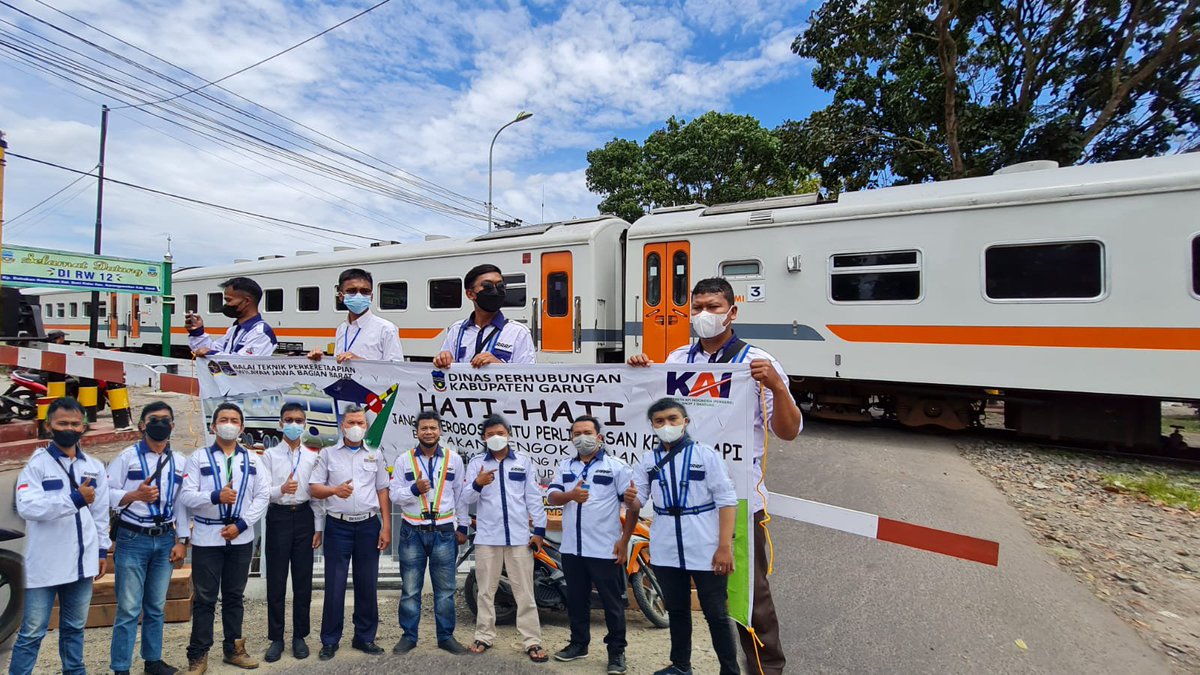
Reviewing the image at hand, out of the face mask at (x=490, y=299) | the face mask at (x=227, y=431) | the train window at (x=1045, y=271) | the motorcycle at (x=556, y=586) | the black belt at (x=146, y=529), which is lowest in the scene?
the motorcycle at (x=556, y=586)

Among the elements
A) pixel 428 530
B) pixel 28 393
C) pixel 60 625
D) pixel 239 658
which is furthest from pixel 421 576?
pixel 28 393

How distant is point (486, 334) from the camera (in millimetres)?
3957

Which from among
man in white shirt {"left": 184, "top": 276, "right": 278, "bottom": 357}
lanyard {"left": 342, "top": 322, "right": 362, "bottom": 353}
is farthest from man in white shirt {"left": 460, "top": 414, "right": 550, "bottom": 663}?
man in white shirt {"left": 184, "top": 276, "right": 278, "bottom": 357}

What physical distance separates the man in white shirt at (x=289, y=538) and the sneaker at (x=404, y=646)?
47 centimetres

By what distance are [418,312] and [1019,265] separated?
9624 mm

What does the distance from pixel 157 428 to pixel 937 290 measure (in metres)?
7.91

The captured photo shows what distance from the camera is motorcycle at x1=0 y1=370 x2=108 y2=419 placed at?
26.8 ft

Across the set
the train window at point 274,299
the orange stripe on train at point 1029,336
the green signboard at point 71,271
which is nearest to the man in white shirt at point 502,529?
the orange stripe on train at point 1029,336

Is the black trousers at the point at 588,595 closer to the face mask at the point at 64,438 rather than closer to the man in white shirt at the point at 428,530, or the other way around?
the man in white shirt at the point at 428,530

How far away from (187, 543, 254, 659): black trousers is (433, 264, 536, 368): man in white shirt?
56.8 inches

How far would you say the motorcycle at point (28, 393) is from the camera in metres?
8.18

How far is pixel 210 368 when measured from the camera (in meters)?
4.36

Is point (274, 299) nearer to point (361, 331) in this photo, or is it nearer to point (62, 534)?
point (361, 331)

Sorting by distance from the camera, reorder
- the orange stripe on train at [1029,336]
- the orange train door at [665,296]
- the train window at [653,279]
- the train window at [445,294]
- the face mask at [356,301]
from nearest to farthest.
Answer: the face mask at [356,301], the orange stripe on train at [1029,336], the orange train door at [665,296], the train window at [653,279], the train window at [445,294]
